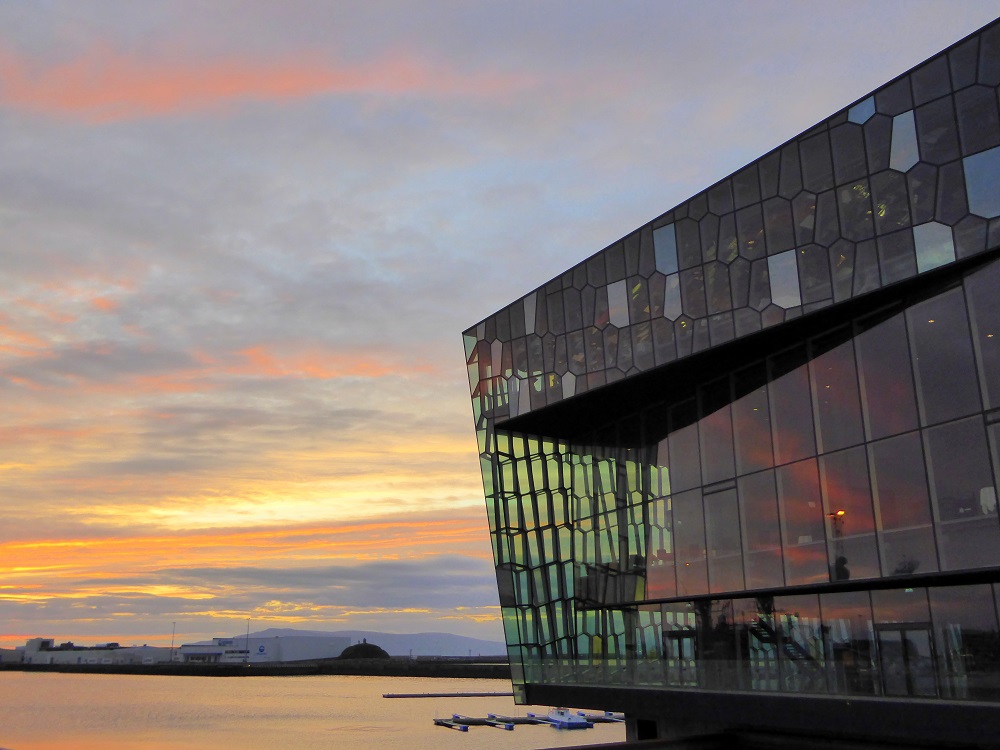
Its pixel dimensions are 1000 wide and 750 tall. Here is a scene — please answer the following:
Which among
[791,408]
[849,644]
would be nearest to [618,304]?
[791,408]

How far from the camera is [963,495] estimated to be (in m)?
20.6

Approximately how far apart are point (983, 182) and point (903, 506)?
7463 millimetres

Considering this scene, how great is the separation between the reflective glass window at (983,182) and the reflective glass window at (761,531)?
28.3 ft

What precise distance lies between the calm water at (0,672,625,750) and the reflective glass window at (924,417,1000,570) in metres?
67.7

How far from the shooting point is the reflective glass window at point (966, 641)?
19109mm

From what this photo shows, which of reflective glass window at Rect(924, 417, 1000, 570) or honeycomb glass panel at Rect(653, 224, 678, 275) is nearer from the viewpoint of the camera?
reflective glass window at Rect(924, 417, 1000, 570)

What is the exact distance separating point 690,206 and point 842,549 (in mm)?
10736

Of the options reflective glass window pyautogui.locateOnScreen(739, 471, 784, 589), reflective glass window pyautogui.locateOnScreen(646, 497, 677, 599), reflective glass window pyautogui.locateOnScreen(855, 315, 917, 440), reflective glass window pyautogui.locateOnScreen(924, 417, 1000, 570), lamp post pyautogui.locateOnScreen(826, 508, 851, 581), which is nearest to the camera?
reflective glass window pyautogui.locateOnScreen(924, 417, 1000, 570)

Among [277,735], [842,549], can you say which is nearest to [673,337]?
[842,549]

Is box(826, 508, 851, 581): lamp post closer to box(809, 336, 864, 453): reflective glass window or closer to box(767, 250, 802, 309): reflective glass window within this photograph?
box(809, 336, 864, 453): reflective glass window

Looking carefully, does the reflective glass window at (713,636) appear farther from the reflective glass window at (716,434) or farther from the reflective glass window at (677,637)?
the reflective glass window at (716,434)

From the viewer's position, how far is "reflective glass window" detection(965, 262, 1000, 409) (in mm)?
20297

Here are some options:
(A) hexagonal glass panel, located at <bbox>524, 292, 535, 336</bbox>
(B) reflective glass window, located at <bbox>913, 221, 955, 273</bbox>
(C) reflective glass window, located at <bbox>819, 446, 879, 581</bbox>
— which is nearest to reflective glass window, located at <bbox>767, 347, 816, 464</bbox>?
(C) reflective glass window, located at <bbox>819, 446, 879, 581</bbox>

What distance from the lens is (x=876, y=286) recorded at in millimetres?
22562
